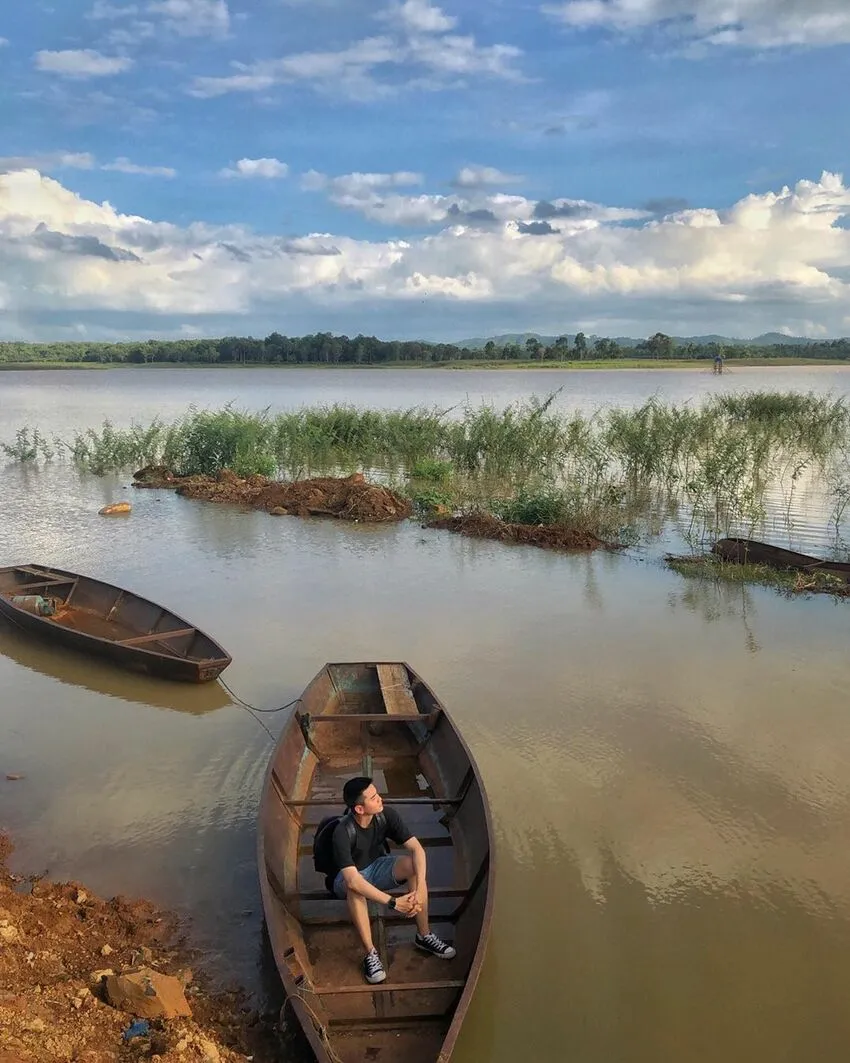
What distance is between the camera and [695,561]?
12.4 metres

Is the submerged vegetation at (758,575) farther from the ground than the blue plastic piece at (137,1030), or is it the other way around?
the submerged vegetation at (758,575)

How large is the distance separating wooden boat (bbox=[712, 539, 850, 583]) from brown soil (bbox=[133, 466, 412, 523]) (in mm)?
6196

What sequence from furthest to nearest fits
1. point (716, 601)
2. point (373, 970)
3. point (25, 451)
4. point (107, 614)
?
point (25, 451) < point (716, 601) < point (107, 614) < point (373, 970)

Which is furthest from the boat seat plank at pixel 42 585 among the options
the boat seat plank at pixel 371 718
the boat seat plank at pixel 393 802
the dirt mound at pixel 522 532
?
the dirt mound at pixel 522 532

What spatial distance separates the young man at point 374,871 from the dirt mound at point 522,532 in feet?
30.6

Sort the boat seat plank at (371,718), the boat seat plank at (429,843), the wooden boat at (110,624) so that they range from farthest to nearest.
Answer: the wooden boat at (110,624)
the boat seat plank at (371,718)
the boat seat plank at (429,843)

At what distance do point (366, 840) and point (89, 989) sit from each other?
151 cm

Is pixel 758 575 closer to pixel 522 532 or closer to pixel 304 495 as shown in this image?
pixel 522 532

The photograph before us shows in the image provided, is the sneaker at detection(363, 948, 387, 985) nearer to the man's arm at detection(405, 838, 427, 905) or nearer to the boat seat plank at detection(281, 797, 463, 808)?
the man's arm at detection(405, 838, 427, 905)

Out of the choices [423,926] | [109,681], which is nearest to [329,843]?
[423,926]

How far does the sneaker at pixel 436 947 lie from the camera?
424 centimetres

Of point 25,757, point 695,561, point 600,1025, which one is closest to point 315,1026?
point 600,1025

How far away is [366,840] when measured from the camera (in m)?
4.55

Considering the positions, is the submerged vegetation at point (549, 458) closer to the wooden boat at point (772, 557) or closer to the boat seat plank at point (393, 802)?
the wooden boat at point (772, 557)
